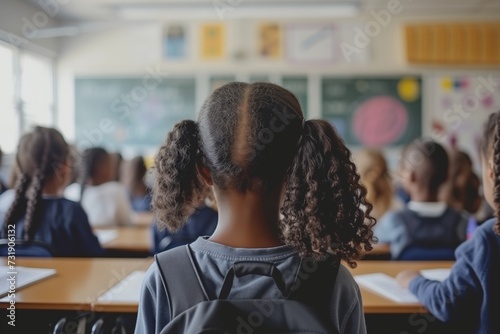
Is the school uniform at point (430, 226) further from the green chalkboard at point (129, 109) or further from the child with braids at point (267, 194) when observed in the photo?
the green chalkboard at point (129, 109)

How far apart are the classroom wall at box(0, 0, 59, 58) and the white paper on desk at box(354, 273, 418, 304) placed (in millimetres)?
4131

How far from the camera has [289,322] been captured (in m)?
0.77

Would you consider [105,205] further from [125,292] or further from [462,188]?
[462,188]

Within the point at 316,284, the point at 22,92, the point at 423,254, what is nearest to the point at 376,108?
the point at 423,254

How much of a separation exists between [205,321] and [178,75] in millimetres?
4905

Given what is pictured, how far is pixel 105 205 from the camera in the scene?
294 centimetres

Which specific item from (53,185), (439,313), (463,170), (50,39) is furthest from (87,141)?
(439,313)

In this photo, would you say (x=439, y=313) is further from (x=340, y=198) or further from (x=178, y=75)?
(x=178, y=75)

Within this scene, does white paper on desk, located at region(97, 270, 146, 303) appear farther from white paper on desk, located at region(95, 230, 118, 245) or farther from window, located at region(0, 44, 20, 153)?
window, located at region(0, 44, 20, 153)

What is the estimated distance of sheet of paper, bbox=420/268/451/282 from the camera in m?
1.63

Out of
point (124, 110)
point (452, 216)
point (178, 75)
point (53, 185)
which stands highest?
point (178, 75)

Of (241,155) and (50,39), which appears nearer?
(241,155)

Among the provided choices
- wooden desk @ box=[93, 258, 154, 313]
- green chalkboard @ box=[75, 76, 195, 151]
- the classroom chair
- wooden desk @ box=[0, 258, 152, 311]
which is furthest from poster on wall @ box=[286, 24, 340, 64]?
wooden desk @ box=[93, 258, 154, 313]

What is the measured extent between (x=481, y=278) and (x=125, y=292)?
40.0 inches
